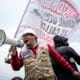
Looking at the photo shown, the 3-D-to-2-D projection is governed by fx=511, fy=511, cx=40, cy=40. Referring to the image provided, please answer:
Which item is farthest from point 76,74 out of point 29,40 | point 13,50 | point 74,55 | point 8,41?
point 8,41

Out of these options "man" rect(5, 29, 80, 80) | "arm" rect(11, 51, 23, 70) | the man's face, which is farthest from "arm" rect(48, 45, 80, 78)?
"arm" rect(11, 51, 23, 70)

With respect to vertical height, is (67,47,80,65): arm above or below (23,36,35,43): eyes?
below

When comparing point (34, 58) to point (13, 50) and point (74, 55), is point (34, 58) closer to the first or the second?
point (13, 50)

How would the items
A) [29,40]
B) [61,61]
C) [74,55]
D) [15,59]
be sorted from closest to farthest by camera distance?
[29,40] → [15,59] → [61,61] → [74,55]

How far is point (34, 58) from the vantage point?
20.8 ft

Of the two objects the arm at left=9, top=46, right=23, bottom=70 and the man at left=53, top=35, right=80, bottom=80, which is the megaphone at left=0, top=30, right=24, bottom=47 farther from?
the man at left=53, top=35, right=80, bottom=80

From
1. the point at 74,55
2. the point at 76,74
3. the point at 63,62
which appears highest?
the point at 74,55

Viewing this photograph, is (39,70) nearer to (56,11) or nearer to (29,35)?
(29,35)

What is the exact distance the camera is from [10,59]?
6547mm

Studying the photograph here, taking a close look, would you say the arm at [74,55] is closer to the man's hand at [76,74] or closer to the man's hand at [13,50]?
the man's hand at [76,74]

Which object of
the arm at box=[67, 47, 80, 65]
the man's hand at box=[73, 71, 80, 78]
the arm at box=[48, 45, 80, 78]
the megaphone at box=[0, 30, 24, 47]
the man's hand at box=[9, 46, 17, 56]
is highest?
the megaphone at box=[0, 30, 24, 47]

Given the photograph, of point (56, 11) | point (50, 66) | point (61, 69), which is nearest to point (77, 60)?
point (61, 69)

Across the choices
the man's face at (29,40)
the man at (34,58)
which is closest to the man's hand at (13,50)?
the man at (34,58)

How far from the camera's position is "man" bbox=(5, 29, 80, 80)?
6285mm
